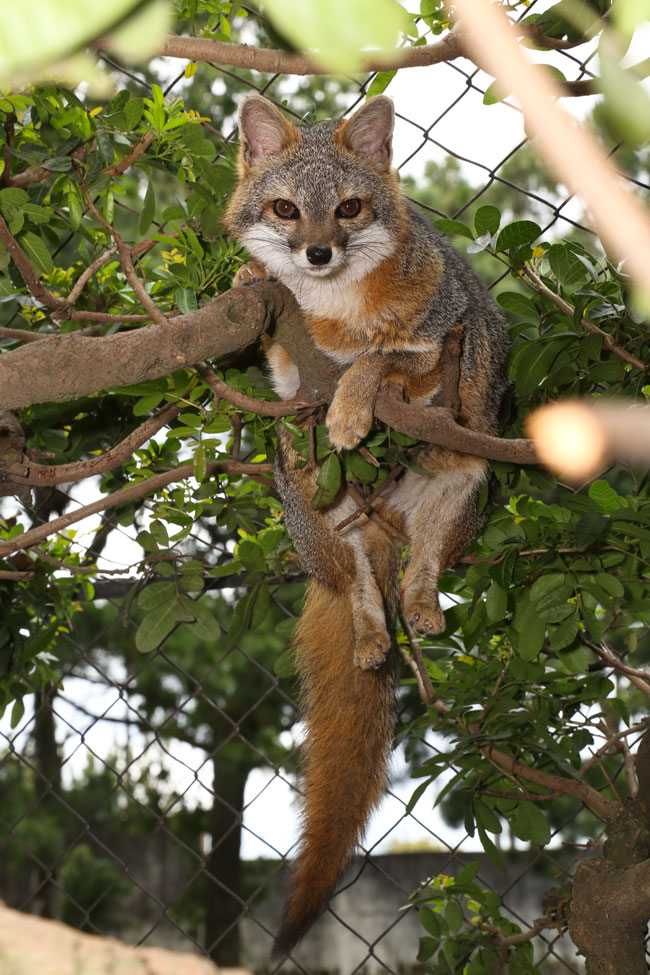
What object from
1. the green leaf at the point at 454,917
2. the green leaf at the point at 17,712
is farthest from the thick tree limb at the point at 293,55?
the green leaf at the point at 17,712

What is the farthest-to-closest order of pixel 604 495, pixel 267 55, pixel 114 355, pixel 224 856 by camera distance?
pixel 224 856, pixel 604 495, pixel 114 355, pixel 267 55

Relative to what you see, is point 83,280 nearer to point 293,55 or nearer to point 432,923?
point 293,55

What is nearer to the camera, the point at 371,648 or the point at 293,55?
the point at 293,55

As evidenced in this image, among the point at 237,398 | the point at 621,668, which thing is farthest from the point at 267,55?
the point at 621,668

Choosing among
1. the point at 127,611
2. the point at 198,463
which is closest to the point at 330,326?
the point at 198,463

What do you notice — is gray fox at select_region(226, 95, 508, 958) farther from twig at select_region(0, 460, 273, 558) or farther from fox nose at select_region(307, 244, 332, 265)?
twig at select_region(0, 460, 273, 558)

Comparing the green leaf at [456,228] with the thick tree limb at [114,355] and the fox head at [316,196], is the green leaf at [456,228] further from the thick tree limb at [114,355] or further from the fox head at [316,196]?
the thick tree limb at [114,355]

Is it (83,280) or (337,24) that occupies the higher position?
(83,280)

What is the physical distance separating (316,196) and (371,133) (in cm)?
24

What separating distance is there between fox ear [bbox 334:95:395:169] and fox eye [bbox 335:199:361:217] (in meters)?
0.17

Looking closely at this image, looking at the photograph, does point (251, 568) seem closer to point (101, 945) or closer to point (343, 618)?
point (343, 618)

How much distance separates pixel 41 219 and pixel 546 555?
1.28 meters

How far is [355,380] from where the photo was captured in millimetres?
2055

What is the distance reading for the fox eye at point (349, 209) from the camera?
2334 mm
